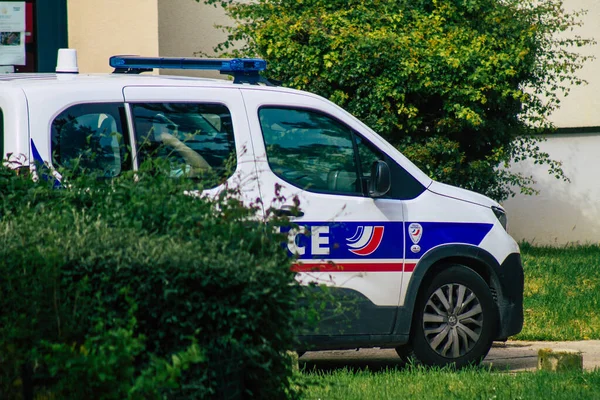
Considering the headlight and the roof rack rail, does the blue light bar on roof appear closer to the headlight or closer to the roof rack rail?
the roof rack rail

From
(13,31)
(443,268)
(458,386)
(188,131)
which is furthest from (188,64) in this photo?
(13,31)

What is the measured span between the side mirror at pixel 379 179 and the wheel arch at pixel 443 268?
580mm

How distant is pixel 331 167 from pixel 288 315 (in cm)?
305

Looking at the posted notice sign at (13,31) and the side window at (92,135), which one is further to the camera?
the posted notice sign at (13,31)

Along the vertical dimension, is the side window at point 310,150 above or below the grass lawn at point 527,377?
above

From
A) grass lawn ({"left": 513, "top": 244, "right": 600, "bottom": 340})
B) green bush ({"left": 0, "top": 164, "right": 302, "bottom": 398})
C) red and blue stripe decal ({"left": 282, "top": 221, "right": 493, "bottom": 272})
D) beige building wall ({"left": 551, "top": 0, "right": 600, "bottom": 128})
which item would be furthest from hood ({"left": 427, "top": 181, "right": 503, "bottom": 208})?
beige building wall ({"left": 551, "top": 0, "right": 600, "bottom": 128})

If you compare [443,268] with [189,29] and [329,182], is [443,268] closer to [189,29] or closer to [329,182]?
[329,182]

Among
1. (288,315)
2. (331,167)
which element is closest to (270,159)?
(331,167)

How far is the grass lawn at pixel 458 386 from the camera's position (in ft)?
19.7

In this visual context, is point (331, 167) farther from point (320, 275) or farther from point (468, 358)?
point (468, 358)

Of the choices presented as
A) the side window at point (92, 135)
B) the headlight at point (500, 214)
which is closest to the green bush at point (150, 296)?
the side window at point (92, 135)

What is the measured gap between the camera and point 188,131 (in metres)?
6.44

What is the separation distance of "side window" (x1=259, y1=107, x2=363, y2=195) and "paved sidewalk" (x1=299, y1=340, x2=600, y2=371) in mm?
1673

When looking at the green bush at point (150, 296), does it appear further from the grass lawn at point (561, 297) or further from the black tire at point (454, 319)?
the grass lawn at point (561, 297)
